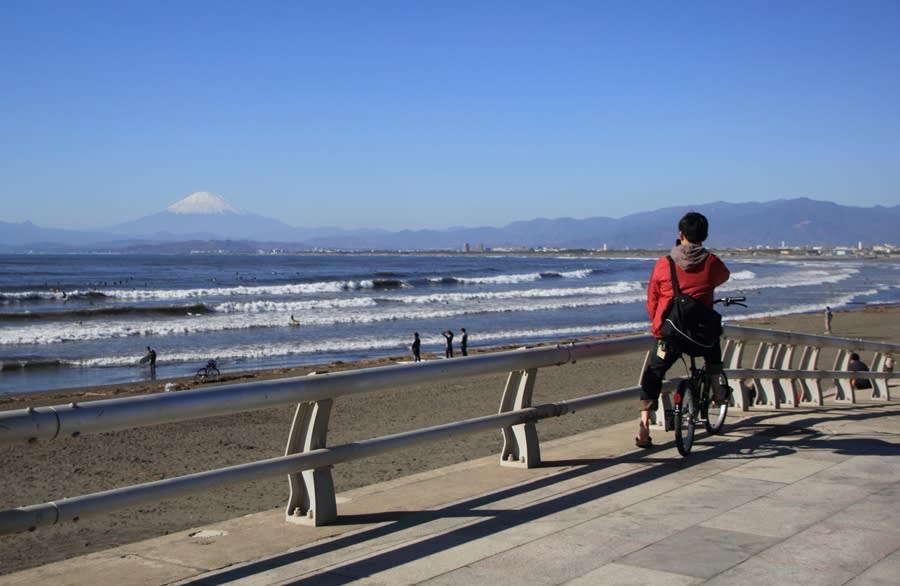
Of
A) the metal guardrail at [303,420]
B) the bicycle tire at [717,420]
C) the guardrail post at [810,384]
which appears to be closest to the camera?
the metal guardrail at [303,420]

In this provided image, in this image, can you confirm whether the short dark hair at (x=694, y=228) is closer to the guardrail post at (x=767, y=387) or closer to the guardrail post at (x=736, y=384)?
the guardrail post at (x=736, y=384)

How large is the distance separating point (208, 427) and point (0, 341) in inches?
1019

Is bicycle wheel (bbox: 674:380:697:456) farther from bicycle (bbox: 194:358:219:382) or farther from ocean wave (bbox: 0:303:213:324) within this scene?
ocean wave (bbox: 0:303:213:324)

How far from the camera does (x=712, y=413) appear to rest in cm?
863

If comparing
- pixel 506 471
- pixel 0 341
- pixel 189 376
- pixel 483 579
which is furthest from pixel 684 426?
pixel 0 341

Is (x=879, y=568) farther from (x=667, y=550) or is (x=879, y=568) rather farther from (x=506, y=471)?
(x=506, y=471)

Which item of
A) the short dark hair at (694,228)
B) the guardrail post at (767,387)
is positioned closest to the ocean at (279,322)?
the guardrail post at (767,387)

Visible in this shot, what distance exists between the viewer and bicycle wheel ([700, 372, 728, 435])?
749cm

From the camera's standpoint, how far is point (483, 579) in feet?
13.9

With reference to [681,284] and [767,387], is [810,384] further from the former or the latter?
[681,284]

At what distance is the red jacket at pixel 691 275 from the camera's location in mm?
6848

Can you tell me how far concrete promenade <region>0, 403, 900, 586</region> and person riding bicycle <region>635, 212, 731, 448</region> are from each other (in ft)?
1.97

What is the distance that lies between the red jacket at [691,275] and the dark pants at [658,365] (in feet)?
0.40

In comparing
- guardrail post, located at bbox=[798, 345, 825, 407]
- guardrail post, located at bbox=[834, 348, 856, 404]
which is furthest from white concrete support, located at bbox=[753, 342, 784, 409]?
guardrail post, located at bbox=[834, 348, 856, 404]
